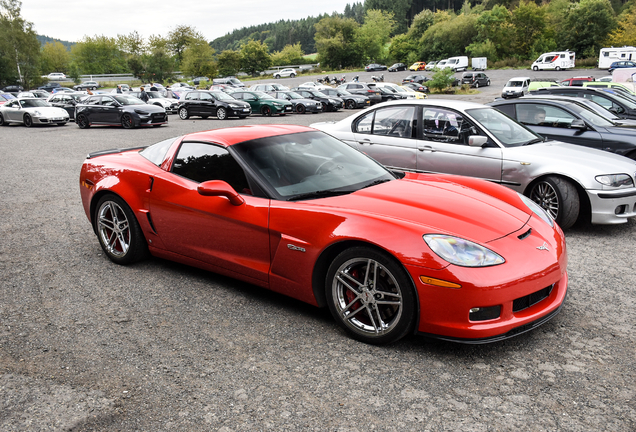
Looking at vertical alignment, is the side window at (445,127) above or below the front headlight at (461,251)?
above

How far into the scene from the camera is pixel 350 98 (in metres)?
30.9

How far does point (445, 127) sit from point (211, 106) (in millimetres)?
20031

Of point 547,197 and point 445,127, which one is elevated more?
point 445,127

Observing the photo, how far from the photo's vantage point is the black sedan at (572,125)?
299 inches

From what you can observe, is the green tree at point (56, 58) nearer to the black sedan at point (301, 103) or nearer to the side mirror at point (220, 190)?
the black sedan at point (301, 103)

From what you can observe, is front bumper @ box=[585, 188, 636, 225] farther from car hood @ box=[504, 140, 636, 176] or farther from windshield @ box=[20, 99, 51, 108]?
windshield @ box=[20, 99, 51, 108]

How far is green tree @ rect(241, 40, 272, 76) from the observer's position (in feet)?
281

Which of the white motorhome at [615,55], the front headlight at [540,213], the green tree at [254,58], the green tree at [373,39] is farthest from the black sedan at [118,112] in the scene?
the green tree at [373,39]

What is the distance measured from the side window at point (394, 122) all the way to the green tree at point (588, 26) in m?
68.1

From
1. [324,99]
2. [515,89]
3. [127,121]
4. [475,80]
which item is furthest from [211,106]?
[475,80]

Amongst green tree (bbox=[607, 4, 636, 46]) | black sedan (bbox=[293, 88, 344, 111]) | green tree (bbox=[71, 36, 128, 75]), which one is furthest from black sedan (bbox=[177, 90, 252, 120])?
green tree (bbox=[71, 36, 128, 75])

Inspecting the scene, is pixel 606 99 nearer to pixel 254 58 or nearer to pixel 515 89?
pixel 515 89

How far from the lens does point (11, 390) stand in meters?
2.76

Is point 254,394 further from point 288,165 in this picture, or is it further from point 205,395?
point 288,165
